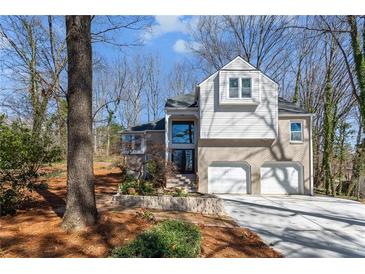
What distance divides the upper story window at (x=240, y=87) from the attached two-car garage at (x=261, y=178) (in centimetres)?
389

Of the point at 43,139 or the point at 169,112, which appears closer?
the point at 43,139

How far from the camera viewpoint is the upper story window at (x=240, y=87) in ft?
46.4

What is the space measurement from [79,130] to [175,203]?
511 centimetres

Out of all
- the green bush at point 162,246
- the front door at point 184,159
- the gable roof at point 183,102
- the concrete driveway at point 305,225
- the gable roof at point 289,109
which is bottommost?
the concrete driveway at point 305,225

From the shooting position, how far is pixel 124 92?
31391 mm

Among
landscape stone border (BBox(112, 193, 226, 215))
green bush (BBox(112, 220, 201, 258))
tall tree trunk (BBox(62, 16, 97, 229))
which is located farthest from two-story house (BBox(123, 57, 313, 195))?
green bush (BBox(112, 220, 201, 258))

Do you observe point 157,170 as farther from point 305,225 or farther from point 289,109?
point 289,109

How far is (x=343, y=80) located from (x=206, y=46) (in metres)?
12.6

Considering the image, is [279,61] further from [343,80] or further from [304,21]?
[304,21]

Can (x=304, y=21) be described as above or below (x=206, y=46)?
below

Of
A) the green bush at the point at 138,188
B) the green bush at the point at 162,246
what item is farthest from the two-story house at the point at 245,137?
the green bush at the point at 162,246

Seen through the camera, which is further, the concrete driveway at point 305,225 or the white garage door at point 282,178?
the white garage door at point 282,178

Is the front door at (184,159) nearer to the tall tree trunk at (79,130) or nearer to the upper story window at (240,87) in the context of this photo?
the upper story window at (240,87)
